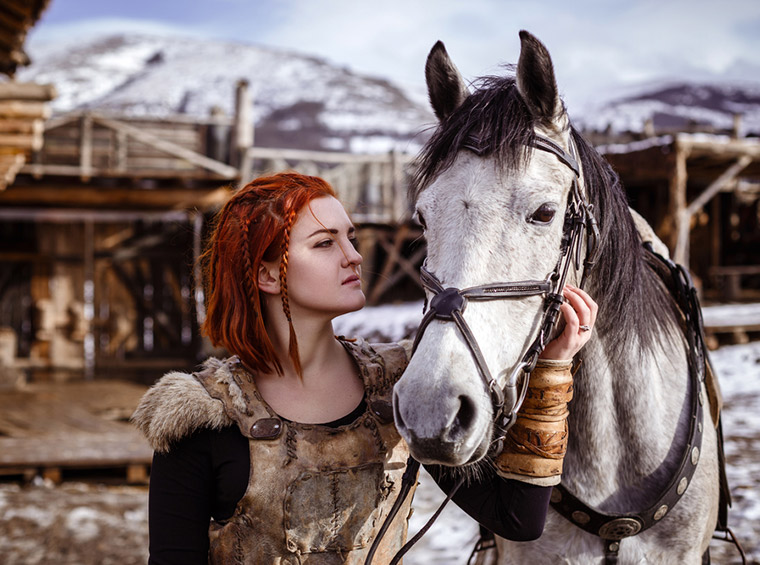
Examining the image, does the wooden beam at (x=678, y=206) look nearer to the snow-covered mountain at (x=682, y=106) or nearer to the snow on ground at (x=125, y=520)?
the snow on ground at (x=125, y=520)

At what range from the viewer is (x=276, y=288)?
1.50m

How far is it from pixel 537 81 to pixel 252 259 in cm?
82

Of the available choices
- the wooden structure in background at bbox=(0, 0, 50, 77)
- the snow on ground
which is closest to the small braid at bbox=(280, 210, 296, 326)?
the snow on ground

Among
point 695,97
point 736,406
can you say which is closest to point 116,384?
point 736,406

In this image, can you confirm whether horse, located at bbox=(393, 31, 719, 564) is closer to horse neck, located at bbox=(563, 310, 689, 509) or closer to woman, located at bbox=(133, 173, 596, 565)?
horse neck, located at bbox=(563, 310, 689, 509)

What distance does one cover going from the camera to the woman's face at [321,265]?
4.79 ft

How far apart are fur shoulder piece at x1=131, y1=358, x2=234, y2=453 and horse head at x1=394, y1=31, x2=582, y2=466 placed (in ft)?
1.40

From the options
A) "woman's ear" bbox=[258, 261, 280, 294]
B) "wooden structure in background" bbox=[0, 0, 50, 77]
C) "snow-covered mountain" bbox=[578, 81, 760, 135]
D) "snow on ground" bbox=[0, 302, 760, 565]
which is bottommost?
"snow on ground" bbox=[0, 302, 760, 565]

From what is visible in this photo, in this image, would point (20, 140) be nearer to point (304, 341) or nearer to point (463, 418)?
point (304, 341)

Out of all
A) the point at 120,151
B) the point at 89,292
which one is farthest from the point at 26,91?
the point at 89,292

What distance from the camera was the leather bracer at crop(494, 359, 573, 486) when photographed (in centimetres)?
136

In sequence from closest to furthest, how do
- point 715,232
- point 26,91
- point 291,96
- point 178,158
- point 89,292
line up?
point 26,91, point 178,158, point 89,292, point 715,232, point 291,96

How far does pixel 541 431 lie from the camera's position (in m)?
1.37

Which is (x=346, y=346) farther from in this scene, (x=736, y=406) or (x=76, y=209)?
(x=76, y=209)
